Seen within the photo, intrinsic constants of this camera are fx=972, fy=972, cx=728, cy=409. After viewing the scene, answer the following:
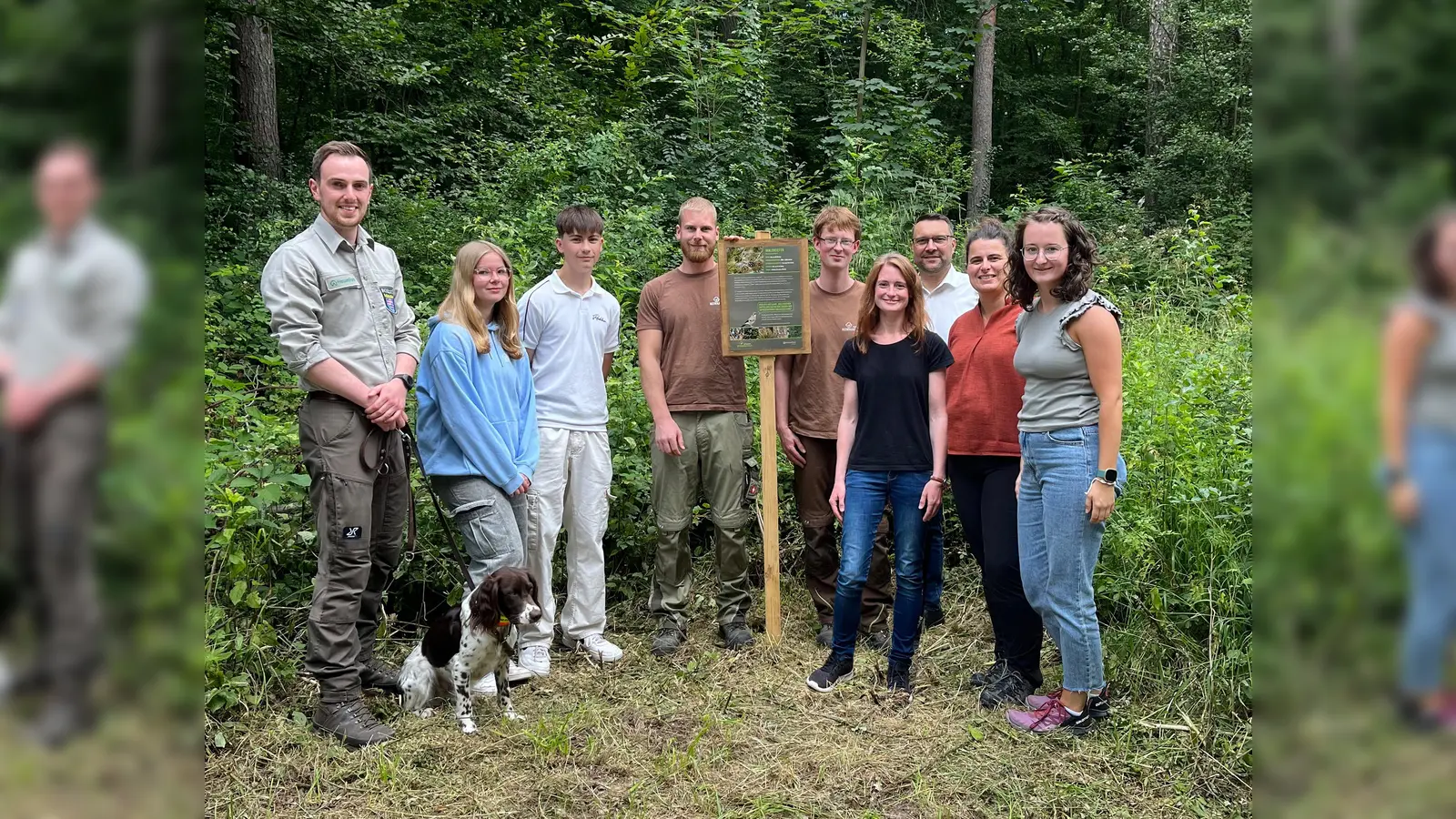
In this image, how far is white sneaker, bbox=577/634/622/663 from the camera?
4.66 meters

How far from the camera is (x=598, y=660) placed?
15.3 ft

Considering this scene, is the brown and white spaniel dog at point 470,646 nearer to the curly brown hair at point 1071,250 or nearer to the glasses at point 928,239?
the curly brown hair at point 1071,250

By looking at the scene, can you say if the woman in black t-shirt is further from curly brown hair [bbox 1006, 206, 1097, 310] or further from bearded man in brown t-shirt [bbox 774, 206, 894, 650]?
curly brown hair [bbox 1006, 206, 1097, 310]

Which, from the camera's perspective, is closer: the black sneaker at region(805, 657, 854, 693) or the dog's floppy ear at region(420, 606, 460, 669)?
the dog's floppy ear at region(420, 606, 460, 669)

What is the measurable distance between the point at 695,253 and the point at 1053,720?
271 centimetres

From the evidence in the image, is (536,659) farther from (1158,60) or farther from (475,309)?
(1158,60)

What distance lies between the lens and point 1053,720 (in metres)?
3.75

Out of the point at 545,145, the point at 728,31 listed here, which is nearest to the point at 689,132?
the point at 545,145

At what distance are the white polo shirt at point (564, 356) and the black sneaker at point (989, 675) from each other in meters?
2.07
